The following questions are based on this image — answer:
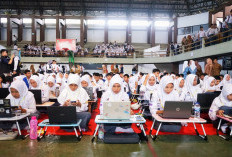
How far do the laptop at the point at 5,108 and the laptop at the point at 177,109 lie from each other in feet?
10.9

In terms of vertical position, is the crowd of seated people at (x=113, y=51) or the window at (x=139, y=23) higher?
the window at (x=139, y=23)

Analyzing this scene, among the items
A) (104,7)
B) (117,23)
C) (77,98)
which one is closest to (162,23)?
(117,23)

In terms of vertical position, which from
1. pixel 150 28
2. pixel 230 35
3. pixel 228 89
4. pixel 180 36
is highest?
pixel 150 28

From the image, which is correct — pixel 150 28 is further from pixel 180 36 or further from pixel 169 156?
pixel 169 156

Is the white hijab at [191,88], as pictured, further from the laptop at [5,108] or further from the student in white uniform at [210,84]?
the laptop at [5,108]

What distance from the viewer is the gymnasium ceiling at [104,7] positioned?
25.7 meters

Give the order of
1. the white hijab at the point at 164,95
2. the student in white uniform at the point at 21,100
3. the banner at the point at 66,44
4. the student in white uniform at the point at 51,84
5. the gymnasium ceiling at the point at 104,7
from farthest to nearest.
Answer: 1. the gymnasium ceiling at the point at 104,7
2. the banner at the point at 66,44
3. the student in white uniform at the point at 51,84
4. the white hijab at the point at 164,95
5. the student in white uniform at the point at 21,100

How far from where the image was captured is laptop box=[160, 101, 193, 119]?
3.73 m

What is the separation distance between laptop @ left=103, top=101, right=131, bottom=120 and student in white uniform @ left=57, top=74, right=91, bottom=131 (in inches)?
42.2

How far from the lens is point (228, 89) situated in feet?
14.2

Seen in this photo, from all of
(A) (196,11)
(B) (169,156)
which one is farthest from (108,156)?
(A) (196,11)

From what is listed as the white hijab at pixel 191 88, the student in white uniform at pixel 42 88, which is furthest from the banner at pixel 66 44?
the white hijab at pixel 191 88

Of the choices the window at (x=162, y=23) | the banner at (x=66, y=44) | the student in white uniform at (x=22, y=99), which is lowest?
the student in white uniform at (x=22, y=99)

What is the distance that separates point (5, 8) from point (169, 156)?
102ft
